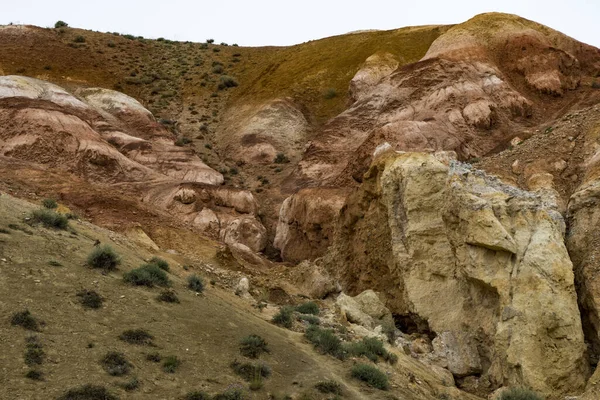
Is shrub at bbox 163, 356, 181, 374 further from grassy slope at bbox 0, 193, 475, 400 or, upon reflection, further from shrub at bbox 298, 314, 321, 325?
shrub at bbox 298, 314, 321, 325

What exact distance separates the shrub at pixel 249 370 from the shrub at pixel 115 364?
216 cm

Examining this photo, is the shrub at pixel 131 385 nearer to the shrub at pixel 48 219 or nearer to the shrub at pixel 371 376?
the shrub at pixel 371 376

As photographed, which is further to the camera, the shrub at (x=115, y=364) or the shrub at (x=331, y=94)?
the shrub at (x=331, y=94)

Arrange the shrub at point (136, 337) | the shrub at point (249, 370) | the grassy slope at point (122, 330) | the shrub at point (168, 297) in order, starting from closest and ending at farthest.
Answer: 1. the grassy slope at point (122, 330)
2. the shrub at point (136, 337)
3. the shrub at point (249, 370)
4. the shrub at point (168, 297)

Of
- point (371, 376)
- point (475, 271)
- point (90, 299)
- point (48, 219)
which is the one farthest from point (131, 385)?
point (475, 271)

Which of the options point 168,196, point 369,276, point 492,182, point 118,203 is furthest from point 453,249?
point 168,196

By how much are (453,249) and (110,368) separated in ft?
40.9

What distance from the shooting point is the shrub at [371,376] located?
14492 mm

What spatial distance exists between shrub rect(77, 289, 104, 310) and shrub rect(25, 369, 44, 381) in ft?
9.28

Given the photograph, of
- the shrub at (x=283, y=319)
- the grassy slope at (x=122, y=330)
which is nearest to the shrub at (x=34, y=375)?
the grassy slope at (x=122, y=330)

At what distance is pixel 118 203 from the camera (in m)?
29.6

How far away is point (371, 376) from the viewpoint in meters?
14.6

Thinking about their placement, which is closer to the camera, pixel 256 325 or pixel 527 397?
pixel 527 397

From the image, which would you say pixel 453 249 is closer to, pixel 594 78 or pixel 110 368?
pixel 110 368
